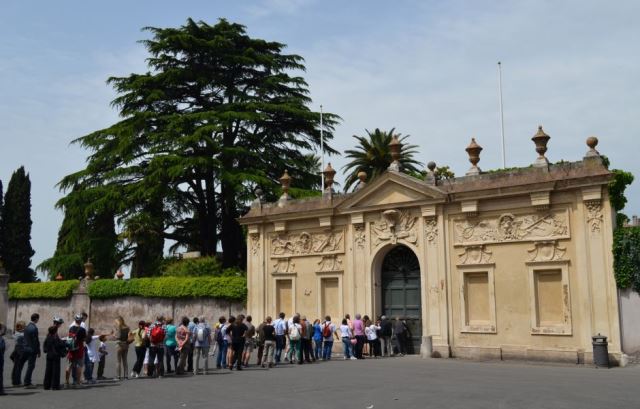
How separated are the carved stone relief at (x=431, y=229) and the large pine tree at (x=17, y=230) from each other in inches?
1444

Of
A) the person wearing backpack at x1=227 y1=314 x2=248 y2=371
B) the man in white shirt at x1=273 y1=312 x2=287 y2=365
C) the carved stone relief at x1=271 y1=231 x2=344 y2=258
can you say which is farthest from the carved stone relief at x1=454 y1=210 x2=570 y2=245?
the person wearing backpack at x1=227 y1=314 x2=248 y2=371

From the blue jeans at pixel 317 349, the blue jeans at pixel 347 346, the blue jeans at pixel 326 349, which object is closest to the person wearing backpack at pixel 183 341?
the blue jeans at pixel 317 349

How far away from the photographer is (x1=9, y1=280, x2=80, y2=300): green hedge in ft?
112

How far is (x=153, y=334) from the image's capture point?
55.6ft

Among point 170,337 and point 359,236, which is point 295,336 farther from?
point 359,236

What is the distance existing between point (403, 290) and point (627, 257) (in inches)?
305

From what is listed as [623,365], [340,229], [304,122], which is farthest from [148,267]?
[623,365]

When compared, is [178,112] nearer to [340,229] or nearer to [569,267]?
[340,229]

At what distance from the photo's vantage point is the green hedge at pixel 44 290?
3425 cm

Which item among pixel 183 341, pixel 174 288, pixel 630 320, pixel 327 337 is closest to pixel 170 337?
pixel 183 341

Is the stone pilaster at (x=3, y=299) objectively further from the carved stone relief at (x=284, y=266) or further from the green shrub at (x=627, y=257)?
the green shrub at (x=627, y=257)

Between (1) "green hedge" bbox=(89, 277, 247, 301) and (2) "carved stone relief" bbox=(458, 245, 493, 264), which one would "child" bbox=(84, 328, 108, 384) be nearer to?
(1) "green hedge" bbox=(89, 277, 247, 301)

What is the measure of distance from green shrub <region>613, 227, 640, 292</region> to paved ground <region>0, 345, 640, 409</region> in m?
2.39

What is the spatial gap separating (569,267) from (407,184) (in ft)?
19.9
